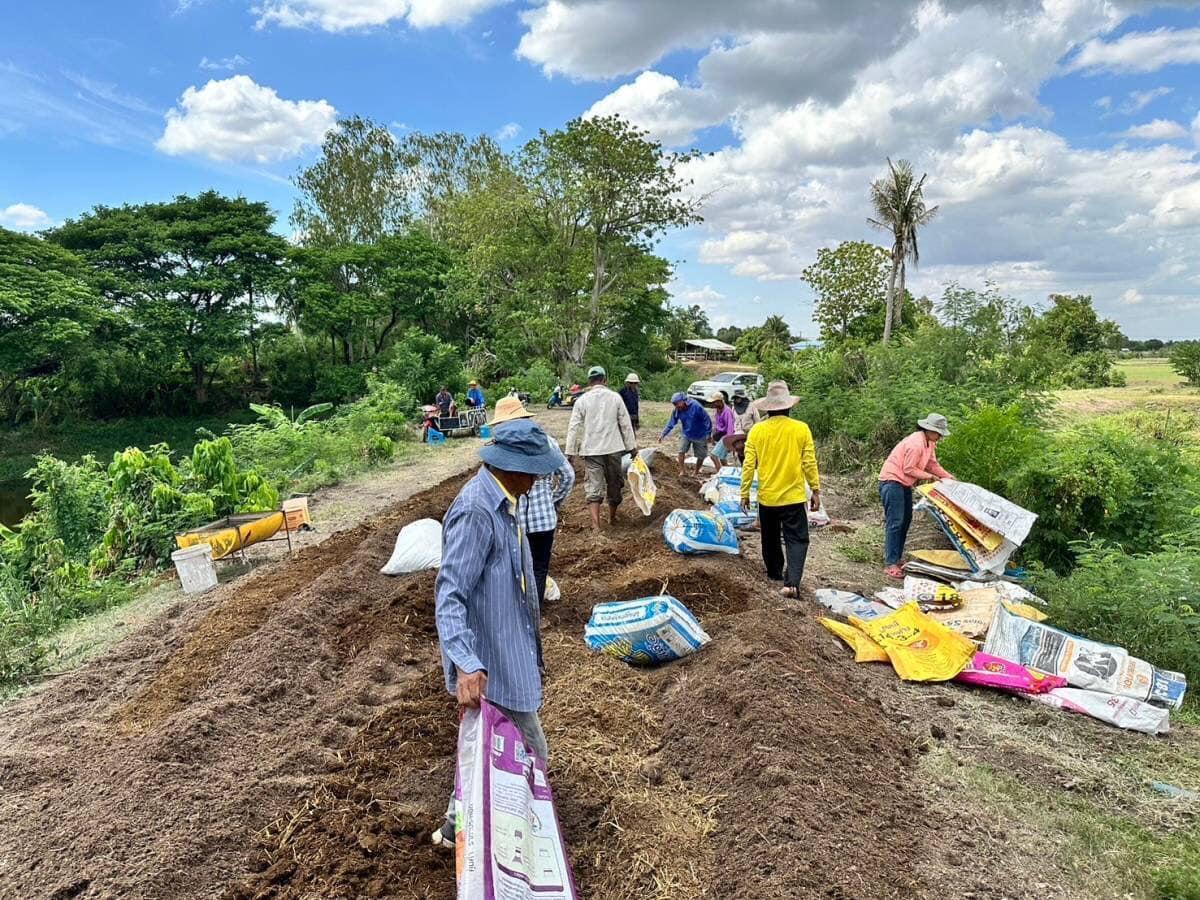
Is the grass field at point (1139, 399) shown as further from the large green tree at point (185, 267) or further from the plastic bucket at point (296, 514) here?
the large green tree at point (185, 267)

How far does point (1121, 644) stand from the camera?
14.7 ft

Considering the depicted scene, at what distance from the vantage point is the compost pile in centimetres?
256

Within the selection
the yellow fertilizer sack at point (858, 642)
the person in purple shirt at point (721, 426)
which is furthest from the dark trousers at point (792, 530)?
the person in purple shirt at point (721, 426)

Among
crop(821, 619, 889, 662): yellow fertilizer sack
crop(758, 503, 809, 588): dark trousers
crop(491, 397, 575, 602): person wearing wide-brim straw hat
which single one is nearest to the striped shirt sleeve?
crop(491, 397, 575, 602): person wearing wide-brim straw hat

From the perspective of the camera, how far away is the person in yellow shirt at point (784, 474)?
5297 millimetres

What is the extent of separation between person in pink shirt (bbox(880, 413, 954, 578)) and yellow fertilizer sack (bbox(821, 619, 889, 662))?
1736 mm

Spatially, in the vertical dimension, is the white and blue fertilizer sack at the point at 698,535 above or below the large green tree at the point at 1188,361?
below

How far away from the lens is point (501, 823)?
2135mm

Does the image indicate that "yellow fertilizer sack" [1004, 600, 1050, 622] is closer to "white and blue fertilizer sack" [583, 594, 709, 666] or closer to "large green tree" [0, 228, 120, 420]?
"white and blue fertilizer sack" [583, 594, 709, 666]

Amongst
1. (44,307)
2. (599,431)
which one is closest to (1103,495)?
(599,431)

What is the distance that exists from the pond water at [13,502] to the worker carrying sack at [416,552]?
695 inches

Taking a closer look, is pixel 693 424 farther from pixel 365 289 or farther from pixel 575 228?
pixel 365 289

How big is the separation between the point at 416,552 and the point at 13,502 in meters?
20.9

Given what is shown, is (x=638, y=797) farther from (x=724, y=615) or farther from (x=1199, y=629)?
(x=1199, y=629)
